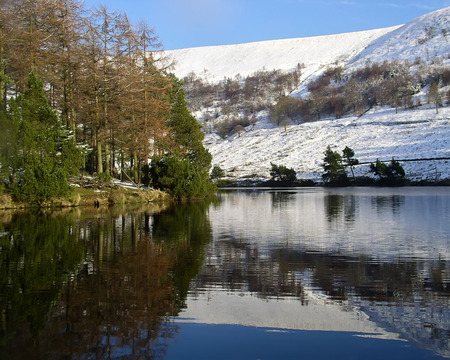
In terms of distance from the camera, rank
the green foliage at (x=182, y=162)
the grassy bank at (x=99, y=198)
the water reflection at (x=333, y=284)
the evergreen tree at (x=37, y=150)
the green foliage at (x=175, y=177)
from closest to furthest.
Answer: the water reflection at (x=333, y=284)
the evergreen tree at (x=37, y=150)
the grassy bank at (x=99, y=198)
the green foliage at (x=175, y=177)
the green foliage at (x=182, y=162)

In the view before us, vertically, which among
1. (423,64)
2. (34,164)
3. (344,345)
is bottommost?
(344,345)

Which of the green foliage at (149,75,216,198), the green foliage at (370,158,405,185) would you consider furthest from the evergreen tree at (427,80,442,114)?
the green foliage at (149,75,216,198)

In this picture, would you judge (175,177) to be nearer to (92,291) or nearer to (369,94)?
(92,291)

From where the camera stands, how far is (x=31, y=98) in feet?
80.4

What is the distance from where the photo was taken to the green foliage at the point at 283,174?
259 ft

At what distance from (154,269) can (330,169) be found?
66.4 meters

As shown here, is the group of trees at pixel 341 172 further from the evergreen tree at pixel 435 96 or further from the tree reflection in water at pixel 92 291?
the tree reflection in water at pixel 92 291

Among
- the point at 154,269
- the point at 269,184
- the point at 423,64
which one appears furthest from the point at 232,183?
the point at 423,64

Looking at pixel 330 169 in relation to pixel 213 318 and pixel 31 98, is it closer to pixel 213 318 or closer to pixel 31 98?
pixel 31 98

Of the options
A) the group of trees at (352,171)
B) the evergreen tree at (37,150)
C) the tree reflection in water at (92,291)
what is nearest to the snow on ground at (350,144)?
the group of trees at (352,171)

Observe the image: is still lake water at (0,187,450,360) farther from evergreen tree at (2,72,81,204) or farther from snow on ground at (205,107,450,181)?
snow on ground at (205,107,450,181)

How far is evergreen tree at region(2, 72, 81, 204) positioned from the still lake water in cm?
1038

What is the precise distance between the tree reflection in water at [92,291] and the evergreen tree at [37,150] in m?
9.60

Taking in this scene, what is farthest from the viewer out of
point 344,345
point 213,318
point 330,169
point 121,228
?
point 330,169
